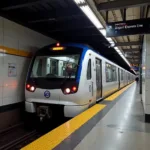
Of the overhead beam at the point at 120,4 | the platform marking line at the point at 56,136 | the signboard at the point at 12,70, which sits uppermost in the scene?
the overhead beam at the point at 120,4

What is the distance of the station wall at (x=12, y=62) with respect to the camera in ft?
18.0

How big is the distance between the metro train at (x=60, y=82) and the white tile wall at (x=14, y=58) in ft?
1.72

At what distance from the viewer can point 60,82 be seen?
5391 mm

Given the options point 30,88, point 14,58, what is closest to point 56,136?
point 30,88

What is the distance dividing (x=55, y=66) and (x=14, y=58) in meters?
1.33

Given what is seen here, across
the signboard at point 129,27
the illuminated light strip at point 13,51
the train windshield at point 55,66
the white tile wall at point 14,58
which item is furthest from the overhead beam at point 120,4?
the illuminated light strip at point 13,51

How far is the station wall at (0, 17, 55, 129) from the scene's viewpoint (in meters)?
5.50

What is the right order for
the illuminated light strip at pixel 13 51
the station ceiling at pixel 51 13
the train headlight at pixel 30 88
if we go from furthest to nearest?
1. the train headlight at pixel 30 88
2. the illuminated light strip at pixel 13 51
3. the station ceiling at pixel 51 13

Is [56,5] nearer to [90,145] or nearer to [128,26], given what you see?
[128,26]

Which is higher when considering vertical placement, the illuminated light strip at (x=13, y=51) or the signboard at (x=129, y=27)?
the signboard at (x=129, y=27)

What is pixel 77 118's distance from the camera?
461cm

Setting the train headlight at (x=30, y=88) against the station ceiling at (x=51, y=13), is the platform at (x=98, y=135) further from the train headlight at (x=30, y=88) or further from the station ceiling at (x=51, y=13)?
the station ceiling at (x=51, y=13)

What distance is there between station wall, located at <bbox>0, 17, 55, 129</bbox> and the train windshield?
1.95 ft

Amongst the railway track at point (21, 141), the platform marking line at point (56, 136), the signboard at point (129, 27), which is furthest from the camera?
the signboard at point (129, 27)
